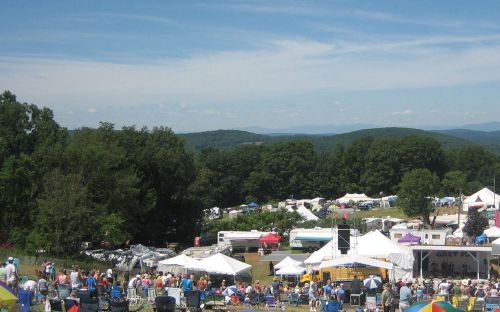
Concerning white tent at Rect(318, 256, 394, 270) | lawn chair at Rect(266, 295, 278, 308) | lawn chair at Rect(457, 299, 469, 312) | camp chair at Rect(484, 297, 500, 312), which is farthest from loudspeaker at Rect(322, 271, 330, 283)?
camp chair at Rect(484, 297, 500, 312)

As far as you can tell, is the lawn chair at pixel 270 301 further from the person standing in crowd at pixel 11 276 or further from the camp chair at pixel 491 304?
the person standing in crowd at pixel 11 276

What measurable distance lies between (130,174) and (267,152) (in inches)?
2072

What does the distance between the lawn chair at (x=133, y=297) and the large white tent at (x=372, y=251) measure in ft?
28.2

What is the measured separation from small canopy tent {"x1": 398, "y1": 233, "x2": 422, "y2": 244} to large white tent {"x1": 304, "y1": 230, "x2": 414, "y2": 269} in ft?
11.2

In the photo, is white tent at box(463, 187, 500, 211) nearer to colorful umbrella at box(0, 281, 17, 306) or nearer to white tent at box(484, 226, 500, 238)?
white tent at box(484, 226, 500, 238)

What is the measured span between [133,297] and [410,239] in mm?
16078

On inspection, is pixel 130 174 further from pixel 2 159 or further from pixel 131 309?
pixel 131 309

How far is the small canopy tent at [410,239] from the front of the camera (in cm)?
2989

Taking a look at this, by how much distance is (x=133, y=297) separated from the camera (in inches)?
702

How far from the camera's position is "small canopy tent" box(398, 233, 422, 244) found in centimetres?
2989

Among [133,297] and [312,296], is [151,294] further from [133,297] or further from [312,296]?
[312,296]

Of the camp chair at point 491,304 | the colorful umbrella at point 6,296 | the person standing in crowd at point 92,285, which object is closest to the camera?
the colorful umbrella at point 6,296

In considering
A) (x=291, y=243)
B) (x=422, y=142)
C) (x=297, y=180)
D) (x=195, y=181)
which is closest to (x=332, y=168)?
(x=297, y=180)

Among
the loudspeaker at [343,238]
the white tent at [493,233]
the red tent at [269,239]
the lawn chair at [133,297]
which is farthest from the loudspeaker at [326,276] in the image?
the red tent at [269,239]
